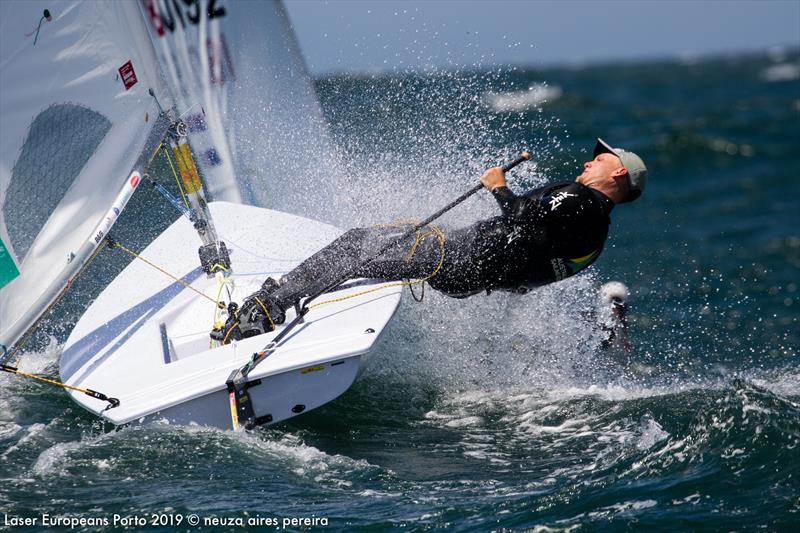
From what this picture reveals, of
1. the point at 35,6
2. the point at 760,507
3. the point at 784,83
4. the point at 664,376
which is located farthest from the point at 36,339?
the point at 784,83

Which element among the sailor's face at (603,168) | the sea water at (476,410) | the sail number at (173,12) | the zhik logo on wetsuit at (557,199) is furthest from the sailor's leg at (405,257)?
the sail number at (173,12)

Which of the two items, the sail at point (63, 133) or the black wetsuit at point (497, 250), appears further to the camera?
the black wetsuit at point (497, 250)

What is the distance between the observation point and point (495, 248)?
4.96 meters

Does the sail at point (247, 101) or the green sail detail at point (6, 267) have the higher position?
the sail at point (247, 101)

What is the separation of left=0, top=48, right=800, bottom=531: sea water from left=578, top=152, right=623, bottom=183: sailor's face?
0.99m

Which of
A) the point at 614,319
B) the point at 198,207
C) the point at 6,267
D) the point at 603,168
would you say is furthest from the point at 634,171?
the point at 6,267

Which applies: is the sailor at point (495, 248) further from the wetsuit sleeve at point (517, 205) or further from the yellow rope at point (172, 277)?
the yellow rope at point (172, 277)

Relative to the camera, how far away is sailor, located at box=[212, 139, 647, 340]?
4.88 meters

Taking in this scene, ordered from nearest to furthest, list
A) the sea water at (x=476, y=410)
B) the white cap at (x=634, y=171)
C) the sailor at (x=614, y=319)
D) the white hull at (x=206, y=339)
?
the sea water at (x=476, y=410) → the white hull at (x=206, y=339) → the white cap at (x=634, y=171) → the sailor at (x=614, y=319)

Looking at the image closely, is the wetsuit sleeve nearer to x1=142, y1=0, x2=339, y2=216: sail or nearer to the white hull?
the white hull

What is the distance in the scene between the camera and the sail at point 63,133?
4.59m

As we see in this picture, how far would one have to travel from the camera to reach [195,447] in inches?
165

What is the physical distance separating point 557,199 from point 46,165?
2530 millimetres

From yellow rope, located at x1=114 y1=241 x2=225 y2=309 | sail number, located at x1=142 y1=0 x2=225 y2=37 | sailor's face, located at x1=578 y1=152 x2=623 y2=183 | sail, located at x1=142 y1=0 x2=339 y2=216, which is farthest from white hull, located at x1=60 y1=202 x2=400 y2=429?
sail number, located at x1=142 y1=0 x2=225 y2=37
